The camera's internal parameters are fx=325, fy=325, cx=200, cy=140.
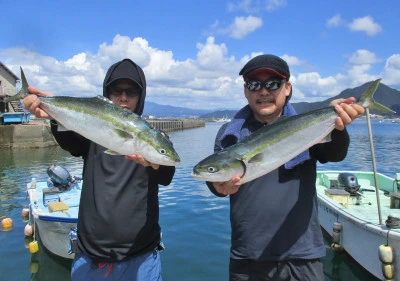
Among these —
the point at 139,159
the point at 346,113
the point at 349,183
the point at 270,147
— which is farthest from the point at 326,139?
the point at 349,183

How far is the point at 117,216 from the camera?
3.98 m

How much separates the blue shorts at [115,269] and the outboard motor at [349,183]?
34.9 ft

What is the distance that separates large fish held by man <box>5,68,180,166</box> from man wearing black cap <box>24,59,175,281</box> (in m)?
0.13

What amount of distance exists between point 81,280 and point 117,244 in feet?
2.12

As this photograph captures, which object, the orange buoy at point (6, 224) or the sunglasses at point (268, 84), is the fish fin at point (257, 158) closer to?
the sunglasses at point (268, 84)

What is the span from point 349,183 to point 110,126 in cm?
1120

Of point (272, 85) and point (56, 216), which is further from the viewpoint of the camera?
point (56, 216)

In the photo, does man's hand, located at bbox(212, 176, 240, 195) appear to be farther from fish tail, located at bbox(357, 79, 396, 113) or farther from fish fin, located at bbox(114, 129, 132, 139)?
fish tail, located at bbox(357, 79, 396, 113)

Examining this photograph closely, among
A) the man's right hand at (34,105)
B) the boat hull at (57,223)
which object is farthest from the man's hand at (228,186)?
the boat hull at (57,223)

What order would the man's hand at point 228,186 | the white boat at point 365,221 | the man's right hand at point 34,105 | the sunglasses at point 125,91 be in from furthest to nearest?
the white boat at point 365,221 < the sunglasses at point 125,91 < the man's right hand at point 34,105 < the man's hand at point 228,186

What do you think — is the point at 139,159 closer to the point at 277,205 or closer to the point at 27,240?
the point at 277,205

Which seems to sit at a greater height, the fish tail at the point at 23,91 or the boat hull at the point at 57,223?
the fish tail at the point at 23,91

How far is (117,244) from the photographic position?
3957 millimetres

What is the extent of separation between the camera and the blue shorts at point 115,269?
3949 mm
